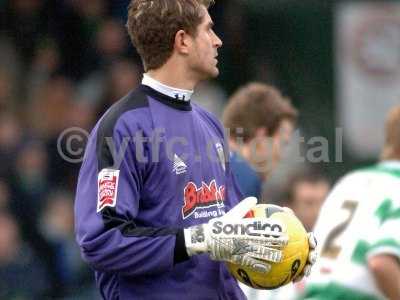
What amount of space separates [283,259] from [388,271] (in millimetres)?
564

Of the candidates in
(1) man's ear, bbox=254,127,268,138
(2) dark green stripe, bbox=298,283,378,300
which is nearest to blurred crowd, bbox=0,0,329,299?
(1) man's ear, bbox=254,127,268,138

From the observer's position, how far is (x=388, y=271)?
492cm

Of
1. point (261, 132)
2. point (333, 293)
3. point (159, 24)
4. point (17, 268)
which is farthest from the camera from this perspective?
point (17, 268)

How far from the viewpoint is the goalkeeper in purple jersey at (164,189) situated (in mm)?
4477

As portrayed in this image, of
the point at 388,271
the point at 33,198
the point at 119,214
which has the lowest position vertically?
the point at 33,198

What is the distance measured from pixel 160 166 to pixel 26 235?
4.99m

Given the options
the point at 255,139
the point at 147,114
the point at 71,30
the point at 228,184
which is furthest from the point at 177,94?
the point at 71,30

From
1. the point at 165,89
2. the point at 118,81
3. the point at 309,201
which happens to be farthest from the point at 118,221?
the point at 118,81

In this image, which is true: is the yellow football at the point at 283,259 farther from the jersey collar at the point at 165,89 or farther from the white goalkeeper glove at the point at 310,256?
the jersey collar at the point at 165,89

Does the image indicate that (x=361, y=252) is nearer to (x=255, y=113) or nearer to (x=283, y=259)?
(x=283, y=259)

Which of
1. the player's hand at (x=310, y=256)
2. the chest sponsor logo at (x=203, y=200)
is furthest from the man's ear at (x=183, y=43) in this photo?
the player's hand at (x=310, y=256)

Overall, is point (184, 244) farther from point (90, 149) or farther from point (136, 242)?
point (90, 149)

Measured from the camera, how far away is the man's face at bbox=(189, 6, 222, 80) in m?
4.74

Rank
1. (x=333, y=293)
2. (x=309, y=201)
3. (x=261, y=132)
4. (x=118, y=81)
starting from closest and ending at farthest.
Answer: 1. (x=333, y=293)
2. (x=261, y=132)
3. (x=309, y=201)
4. (x=118, y=81)
